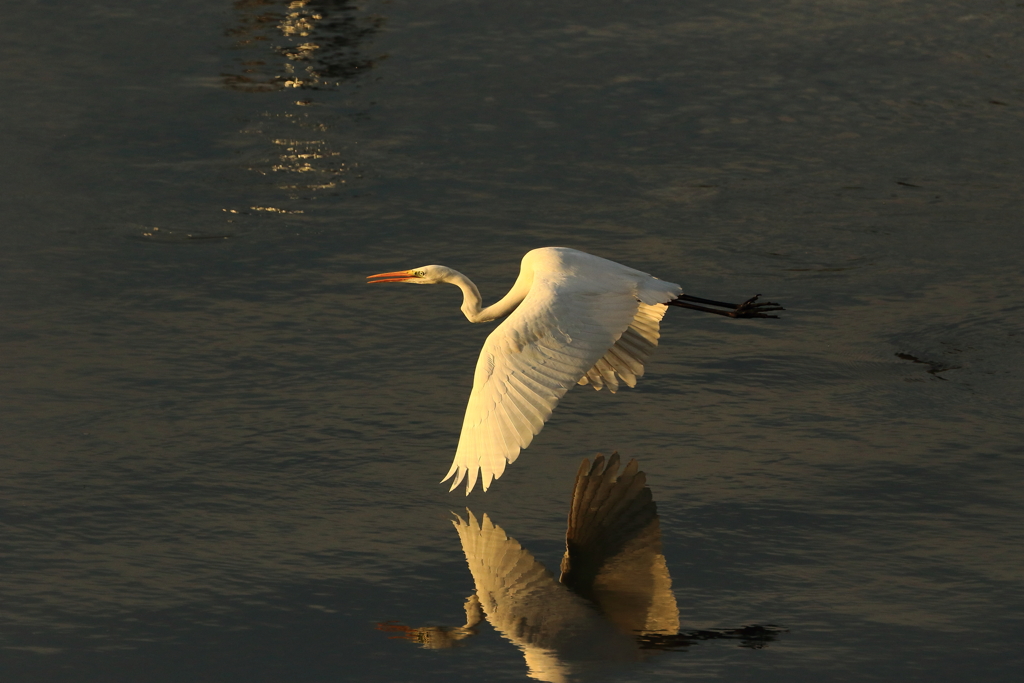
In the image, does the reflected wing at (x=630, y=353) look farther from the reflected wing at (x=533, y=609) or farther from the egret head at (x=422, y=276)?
the reflected wing at (x=533, y=609)

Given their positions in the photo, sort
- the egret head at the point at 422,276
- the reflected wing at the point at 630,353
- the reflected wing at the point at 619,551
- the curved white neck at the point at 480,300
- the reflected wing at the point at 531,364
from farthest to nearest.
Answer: the egret head at the point at 422,276
the curved white neck at the point at 480,300
the reflected wing at the point at 630,353
the reflected wing at the point at 531,364
the reflected wing at the point at 619,551

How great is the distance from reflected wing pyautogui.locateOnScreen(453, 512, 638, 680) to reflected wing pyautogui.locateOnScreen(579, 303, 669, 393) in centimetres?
133

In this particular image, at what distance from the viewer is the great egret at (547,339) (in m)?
6.33

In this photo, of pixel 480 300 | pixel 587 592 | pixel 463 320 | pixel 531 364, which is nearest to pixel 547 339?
pixel 531 364

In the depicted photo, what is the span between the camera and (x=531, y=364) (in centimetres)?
659

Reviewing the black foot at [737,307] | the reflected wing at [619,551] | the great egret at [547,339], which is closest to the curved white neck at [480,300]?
the great egret at [547,339]

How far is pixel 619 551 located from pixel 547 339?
1051 millimetres

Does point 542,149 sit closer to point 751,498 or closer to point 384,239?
point 384,239

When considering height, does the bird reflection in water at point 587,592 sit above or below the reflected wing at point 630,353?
below

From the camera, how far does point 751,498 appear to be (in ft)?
22.2

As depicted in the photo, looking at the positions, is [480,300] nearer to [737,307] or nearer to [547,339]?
[547,339]

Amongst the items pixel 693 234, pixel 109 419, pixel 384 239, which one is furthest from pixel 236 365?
pixel 693 234

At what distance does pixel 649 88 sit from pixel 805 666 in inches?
307

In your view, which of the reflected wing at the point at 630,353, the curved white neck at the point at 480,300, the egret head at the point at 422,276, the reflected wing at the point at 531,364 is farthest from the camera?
the egret head at the point at 422,276
